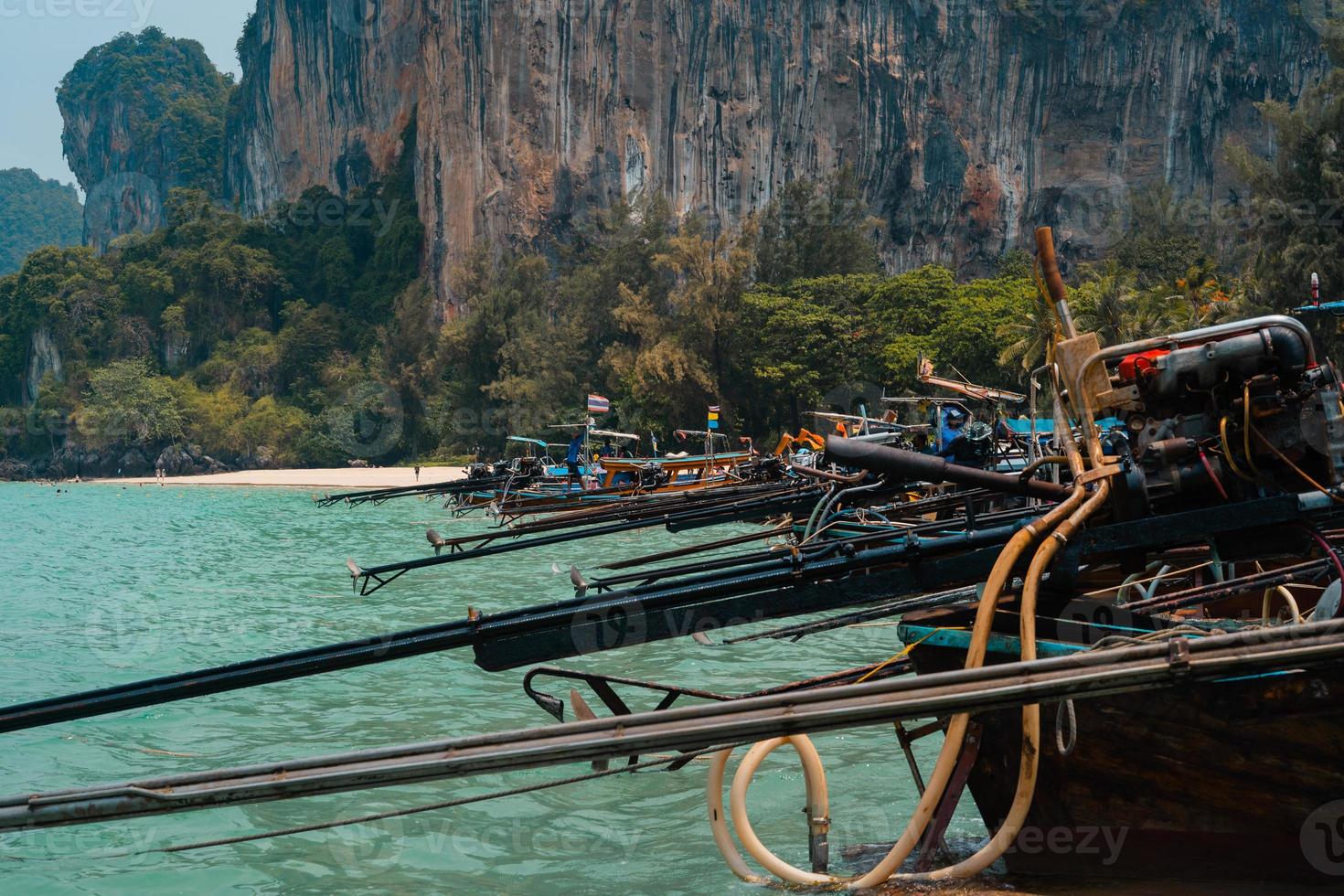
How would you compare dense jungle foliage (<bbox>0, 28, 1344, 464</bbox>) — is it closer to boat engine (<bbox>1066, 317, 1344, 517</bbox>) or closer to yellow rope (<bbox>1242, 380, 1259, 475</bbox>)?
boat engine (<bbox>1066, 317, 1344, 517</bbox>)

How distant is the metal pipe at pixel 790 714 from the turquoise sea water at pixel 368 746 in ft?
8.10

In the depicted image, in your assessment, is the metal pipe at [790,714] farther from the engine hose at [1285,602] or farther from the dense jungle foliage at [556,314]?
the dense jungle foliage at [556,314]

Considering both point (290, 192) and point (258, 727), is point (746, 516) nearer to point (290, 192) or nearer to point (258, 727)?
point (258, 727)

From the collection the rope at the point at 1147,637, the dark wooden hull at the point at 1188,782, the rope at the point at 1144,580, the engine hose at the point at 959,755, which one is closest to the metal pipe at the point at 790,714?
the rope at the point at 1147,637

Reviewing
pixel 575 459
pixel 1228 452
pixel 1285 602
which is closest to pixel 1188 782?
pixel 1228 452

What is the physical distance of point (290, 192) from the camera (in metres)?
109

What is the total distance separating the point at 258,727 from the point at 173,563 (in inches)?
782

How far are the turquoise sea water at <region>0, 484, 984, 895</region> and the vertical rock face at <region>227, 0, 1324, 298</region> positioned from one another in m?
53.6

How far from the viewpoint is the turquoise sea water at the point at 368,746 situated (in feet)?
22.4

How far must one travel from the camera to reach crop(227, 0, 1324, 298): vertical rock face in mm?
69625

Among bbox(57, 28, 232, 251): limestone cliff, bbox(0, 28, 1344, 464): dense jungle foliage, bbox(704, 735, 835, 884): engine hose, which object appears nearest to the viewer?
bbox(704, 735, 835, 884): engine hose

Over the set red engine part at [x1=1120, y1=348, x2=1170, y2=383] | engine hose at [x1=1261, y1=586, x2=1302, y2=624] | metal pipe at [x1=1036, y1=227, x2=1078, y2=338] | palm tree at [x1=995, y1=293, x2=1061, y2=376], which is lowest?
engine hose at [x1=1261, y1=586, x2=1302, y2=624]

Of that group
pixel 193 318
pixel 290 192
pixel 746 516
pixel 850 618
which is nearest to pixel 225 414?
pixel 193 318

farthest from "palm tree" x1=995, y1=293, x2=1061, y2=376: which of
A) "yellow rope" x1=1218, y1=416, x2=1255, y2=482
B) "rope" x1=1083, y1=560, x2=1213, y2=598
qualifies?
"yellow rope" x1=1218, y1=416, x2=1255, y2=482
